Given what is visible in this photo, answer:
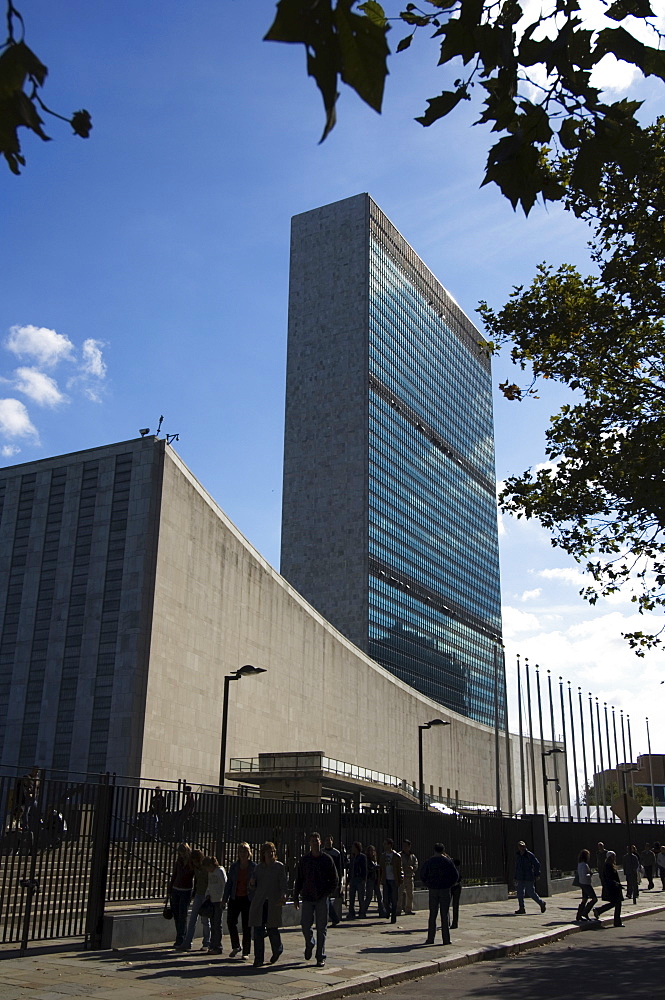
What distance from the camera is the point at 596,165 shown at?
13.6 ft

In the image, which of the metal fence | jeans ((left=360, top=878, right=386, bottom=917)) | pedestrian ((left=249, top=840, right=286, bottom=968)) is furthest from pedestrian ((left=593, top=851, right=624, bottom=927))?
pedestrian ((left=249, top=840, right=286, bottom=968))

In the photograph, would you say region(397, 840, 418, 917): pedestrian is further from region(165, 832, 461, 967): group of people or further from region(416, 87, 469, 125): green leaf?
region(416, 87, 469, 125): green leaf

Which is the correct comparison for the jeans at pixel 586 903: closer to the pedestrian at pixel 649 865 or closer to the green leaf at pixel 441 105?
the pedestrian at pixel 649 865

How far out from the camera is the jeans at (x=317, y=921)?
12.8 m

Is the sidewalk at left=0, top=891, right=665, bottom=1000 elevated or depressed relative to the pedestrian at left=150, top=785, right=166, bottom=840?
depressed

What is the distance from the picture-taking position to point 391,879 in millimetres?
18984

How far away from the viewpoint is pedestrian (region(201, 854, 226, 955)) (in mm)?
13812

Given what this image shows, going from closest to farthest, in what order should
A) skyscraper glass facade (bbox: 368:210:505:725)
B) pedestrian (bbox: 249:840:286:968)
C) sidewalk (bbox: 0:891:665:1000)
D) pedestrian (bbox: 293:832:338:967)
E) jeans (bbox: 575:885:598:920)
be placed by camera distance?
sidewalk (bbox: 0:891:665:1000) → pedestrian (bbox: 249:840:286:968) → pedestrian (bbox: 293:832:338:967) → jeans (bbox: 575:885:598:920) → skyscraper glass facade (bbox: 368:210:505:725)

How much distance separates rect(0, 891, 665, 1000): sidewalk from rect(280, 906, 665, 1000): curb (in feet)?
0.05

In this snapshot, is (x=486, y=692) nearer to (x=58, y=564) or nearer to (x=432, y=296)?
(x=432, y=296)

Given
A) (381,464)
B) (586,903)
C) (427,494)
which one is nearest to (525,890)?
(586,903)

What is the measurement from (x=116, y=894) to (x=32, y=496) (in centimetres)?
3768

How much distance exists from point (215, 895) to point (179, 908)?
2.03 ft

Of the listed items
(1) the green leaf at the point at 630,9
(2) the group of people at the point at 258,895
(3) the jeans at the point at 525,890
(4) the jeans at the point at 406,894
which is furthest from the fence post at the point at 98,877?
(1) the green leaf at the point at 630,9
